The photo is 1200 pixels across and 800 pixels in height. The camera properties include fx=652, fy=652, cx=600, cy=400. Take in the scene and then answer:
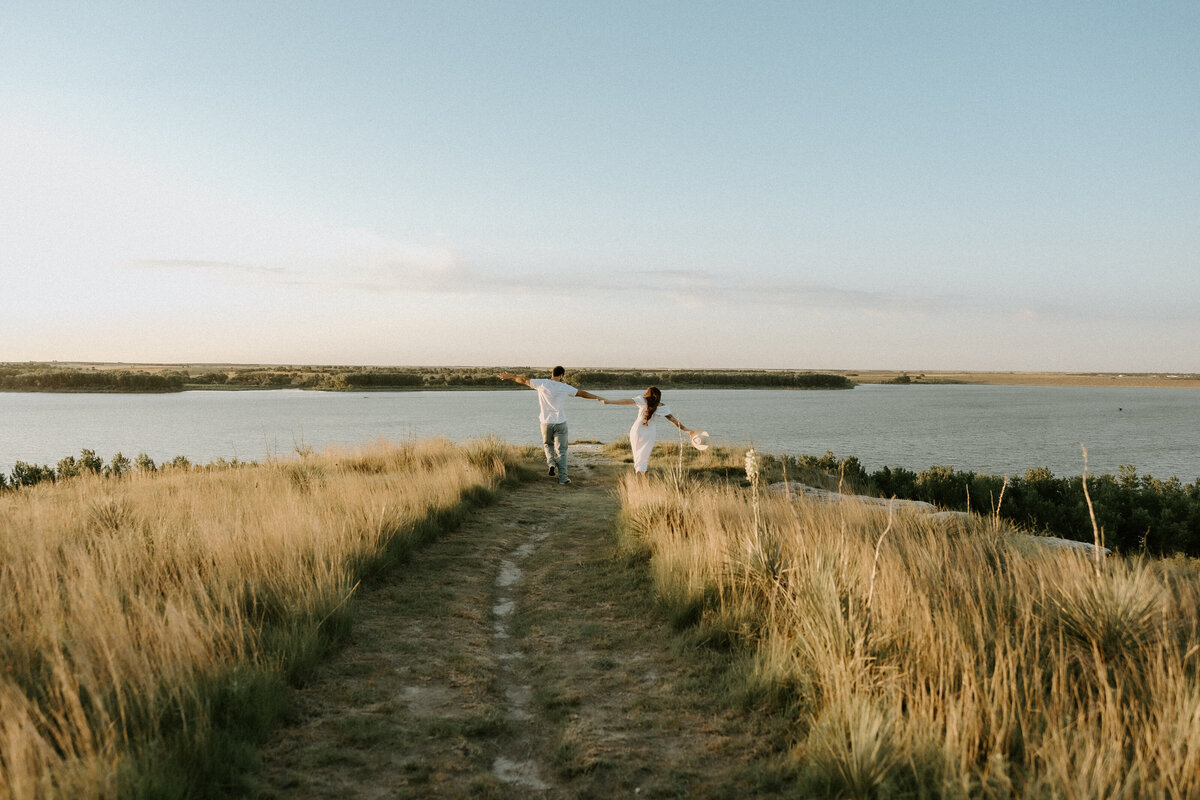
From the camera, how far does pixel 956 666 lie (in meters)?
3.85

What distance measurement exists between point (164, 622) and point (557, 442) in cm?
1083

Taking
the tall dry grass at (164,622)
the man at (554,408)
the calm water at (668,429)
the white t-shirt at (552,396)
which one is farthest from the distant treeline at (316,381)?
the tall dry grass at (164,622)

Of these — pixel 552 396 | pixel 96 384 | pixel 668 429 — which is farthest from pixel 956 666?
Result: pixel 96 384

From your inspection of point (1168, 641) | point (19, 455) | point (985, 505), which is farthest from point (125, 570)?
point (19, 455)

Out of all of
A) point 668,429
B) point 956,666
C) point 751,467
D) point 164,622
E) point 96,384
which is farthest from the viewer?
point 96,384

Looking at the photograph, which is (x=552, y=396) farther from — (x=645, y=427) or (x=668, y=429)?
(x=668, y=429)

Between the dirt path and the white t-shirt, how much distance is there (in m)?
6.70

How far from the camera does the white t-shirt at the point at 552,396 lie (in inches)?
541

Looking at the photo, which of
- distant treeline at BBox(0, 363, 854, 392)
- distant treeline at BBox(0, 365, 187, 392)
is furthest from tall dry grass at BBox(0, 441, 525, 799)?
distant treeline at BBox(0, 365, 187, 392)

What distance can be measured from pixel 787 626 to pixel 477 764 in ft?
7.81

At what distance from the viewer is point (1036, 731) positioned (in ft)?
10.2

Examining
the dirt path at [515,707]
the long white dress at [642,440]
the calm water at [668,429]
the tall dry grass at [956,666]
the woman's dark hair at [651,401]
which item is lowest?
the calm water at [668,429]

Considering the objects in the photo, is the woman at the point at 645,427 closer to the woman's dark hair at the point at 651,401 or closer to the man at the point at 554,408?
the woman's dark hair at the point at 651,401

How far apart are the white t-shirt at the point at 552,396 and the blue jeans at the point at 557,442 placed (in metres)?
0.21
